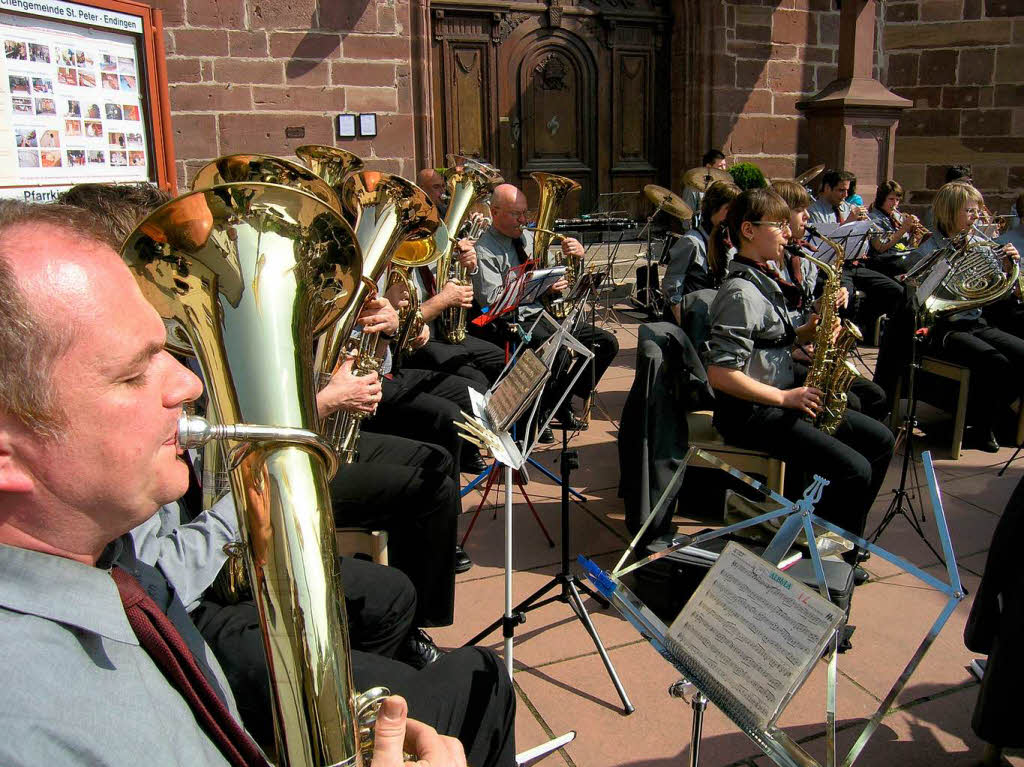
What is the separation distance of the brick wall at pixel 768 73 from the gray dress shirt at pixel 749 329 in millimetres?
6321

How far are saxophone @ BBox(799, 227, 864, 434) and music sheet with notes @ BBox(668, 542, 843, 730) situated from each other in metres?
1.96

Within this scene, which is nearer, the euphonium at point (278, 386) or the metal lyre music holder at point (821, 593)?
the euphonium at point (278, 386)

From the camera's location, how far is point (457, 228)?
4.78 meters

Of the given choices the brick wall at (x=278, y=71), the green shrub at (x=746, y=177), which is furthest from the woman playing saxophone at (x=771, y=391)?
the brick wall at (x=278, y=71)

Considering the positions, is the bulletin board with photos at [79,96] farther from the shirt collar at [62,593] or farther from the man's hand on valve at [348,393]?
the shirt collar at [62,593]

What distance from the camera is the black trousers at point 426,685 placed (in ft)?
5.38

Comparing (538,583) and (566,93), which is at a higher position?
(566,93)

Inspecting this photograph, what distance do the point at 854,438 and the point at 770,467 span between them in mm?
408

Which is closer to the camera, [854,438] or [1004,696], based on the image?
[1004,696]

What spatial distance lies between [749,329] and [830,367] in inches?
21.1

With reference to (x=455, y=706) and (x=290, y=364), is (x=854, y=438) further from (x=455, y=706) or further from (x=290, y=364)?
(x=290, y=364)

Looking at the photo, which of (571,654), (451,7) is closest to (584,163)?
(451,7)

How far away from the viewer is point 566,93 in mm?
8961

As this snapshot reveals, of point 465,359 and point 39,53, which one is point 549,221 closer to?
point 465,359
